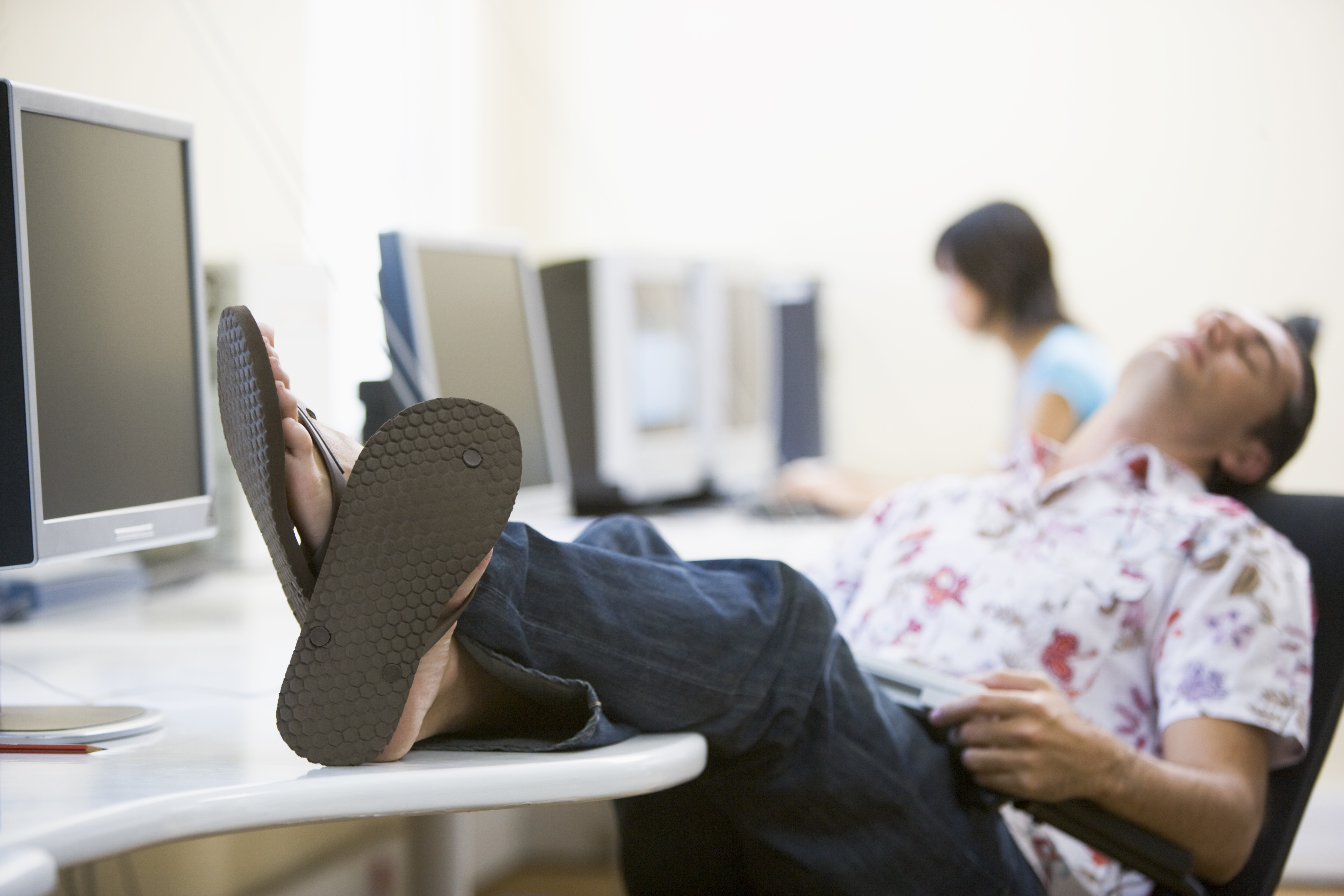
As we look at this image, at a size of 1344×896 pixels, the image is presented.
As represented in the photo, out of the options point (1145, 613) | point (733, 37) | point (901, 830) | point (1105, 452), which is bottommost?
point (901, 830)

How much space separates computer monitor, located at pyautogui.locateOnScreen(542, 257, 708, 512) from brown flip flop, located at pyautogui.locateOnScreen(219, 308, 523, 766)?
144 centimetres

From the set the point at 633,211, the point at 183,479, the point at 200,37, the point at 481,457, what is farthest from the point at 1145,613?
the point at 633,211

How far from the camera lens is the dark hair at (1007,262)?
2.34 meters

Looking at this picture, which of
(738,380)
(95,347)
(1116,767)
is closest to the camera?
(95,347)

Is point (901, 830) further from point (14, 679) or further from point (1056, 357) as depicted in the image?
point (1056, 357)

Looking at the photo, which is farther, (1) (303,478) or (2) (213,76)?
(2) (213,76)

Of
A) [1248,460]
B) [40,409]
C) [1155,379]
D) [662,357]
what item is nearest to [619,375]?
[662,357]

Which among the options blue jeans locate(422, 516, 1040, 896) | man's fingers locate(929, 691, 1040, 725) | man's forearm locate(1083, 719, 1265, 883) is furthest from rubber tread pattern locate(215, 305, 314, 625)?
man's forearm locate(1083, 719, 1265, 883)

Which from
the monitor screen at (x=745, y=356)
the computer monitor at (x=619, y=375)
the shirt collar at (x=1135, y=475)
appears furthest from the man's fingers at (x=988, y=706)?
the monitor screen at (x=745, y=356)

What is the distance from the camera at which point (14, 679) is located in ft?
3.28

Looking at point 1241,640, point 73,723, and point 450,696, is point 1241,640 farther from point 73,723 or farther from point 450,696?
point 73,723

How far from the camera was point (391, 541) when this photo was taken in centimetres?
64

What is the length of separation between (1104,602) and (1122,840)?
0.93ft

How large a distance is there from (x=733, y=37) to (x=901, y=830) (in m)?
2.45
